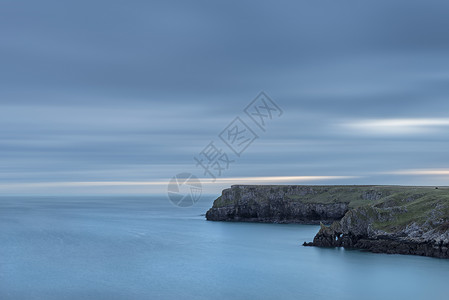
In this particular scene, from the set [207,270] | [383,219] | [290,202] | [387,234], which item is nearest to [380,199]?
[383,219]

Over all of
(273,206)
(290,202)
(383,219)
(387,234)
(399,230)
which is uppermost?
(290,202)

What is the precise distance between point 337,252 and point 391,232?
1183 centimetres

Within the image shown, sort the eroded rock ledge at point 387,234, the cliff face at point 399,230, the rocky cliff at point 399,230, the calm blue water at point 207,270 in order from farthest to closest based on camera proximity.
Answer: the rocky cliff at point 399,230, the cliff face at point 399,230, the eroded rock ledge at point 387,234, the calm blue water at point 207,270

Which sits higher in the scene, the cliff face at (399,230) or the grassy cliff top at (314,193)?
the grassy cliff top at (314,193)

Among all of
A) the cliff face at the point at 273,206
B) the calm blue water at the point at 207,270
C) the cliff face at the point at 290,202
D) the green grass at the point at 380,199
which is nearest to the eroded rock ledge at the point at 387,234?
the green grass at the point at 380,199

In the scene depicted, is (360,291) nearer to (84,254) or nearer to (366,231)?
(366,231)

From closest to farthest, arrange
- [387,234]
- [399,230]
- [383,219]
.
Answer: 1. [399,230]
2. [387,234]
3. [383,219]

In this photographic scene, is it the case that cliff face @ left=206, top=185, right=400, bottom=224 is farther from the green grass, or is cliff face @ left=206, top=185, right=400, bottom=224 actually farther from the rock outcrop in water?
Answer: the rock outcrop in water

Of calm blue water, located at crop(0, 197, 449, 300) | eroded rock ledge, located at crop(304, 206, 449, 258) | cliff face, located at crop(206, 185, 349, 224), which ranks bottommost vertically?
calm blue water, located at crop(0, 197, 449, 300)

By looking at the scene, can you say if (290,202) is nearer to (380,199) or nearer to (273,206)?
(273,206)

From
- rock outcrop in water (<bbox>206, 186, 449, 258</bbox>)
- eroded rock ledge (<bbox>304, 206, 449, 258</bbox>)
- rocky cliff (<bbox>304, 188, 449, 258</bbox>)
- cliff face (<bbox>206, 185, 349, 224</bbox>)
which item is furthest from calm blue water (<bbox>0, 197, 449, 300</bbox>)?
cliff face (<bbox>206, 185, 349, 224</bbox>)

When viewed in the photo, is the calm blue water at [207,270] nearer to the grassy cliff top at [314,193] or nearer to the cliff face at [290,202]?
the cliff face at [290,202]

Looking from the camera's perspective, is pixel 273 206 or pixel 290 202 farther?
pixel 273 206

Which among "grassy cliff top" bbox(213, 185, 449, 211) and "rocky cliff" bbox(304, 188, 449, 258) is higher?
"grassy cliff top" bbox(213, 185, 449, 211)
